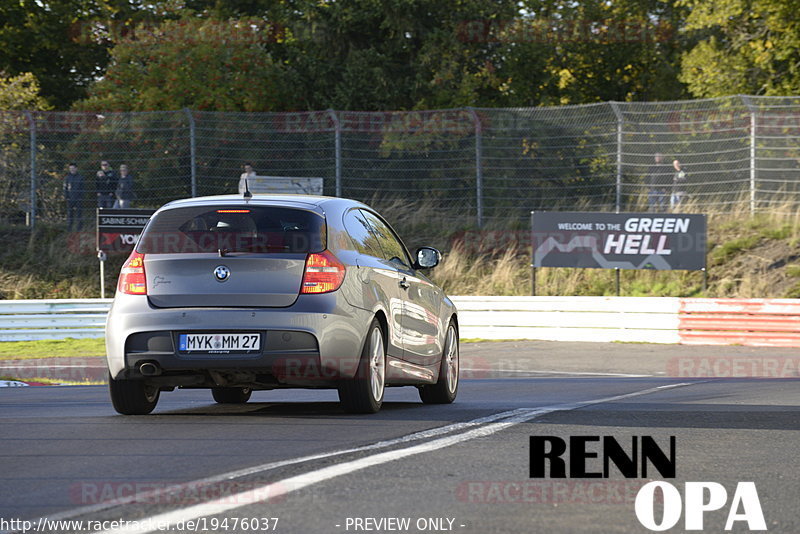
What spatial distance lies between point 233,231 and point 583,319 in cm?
1554

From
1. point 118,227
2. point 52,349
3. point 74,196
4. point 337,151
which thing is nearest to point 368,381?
point 52,349

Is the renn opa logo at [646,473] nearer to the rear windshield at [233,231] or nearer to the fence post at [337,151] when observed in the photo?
the rear windshield at [233,231]

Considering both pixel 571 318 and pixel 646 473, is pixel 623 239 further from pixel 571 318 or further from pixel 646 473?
pixel 646 473

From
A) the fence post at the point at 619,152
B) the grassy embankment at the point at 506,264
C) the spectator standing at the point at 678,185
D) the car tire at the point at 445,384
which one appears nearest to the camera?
the car tire at the point at 445,384

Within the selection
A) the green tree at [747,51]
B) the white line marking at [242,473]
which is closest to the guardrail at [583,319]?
the green tree at [747,51]

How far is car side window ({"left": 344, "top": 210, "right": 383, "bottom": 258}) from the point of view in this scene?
32.5ft

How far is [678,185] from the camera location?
2703 centimetres

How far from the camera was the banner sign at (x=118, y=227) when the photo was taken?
85.7ft

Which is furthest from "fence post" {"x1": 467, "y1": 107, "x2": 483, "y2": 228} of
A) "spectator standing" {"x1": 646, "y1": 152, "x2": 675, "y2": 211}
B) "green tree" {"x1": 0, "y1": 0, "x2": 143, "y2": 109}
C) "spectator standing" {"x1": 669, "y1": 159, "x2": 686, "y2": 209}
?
"green tree" {"x1": 0, "y1": 0, "x2": 143, "y2": 109}

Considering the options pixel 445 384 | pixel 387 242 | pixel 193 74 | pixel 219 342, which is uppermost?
pixel 193 74

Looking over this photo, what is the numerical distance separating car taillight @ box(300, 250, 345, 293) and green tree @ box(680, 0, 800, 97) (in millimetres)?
25449

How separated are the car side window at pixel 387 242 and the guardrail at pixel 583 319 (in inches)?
500

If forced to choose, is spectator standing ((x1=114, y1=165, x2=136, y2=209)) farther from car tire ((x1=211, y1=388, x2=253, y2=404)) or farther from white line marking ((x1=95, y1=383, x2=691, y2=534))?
white line marking ((x1=95, y1=383, x2=691, y2=534))

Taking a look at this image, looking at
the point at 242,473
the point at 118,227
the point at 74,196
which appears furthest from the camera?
the point at 74,196
